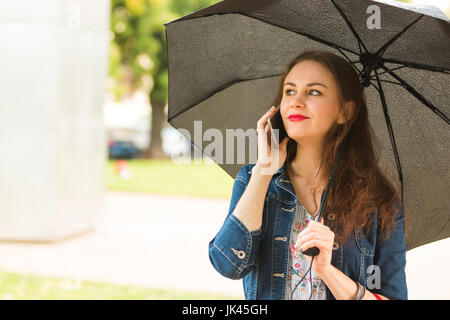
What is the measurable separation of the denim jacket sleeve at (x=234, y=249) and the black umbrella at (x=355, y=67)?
2.48ft

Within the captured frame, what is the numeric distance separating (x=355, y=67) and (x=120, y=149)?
25898 mm

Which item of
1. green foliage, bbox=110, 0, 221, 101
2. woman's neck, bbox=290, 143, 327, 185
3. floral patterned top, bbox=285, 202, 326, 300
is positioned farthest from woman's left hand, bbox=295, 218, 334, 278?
green foliage, bbox=110, 0, 221, 101

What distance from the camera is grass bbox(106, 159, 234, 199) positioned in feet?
48.5

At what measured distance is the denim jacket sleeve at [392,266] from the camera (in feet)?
6.88

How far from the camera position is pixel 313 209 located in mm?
2219

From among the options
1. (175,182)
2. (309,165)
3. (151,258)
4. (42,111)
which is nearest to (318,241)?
(309,165)

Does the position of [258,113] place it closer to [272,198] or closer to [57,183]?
[272,198]

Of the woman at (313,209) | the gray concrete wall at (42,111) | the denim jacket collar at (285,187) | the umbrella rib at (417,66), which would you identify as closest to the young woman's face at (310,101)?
the woman at (313,209)

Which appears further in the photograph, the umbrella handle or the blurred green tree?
the blurred green tree

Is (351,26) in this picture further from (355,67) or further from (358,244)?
(358,244)

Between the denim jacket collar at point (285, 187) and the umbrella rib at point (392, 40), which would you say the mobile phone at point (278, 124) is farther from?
the umbrella rib at point (392, 40)

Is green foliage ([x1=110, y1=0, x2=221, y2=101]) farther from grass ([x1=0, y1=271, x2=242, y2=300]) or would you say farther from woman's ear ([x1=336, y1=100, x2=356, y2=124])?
woman's ear ([x1=336, y1=100, x2=356, y2=124])

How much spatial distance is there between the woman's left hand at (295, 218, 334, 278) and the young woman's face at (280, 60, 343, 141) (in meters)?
0.42

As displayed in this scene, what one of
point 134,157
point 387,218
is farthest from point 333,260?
point 134,157
